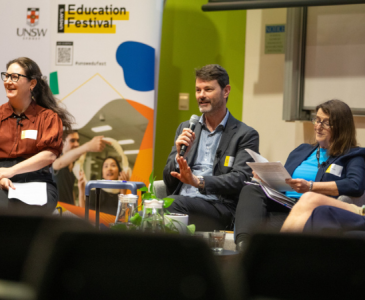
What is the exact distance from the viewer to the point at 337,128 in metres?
2.53

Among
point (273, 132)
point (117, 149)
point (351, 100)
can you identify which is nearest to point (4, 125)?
point (117, 149)

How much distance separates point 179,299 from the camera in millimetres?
515

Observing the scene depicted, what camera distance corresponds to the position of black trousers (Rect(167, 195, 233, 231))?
2498 mm

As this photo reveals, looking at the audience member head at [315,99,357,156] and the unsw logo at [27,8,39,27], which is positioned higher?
the unsw logo at [27,8,39,27]

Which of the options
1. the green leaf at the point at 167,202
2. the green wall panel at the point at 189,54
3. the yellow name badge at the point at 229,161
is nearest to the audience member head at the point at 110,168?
the green wall panel at the point at 189,54

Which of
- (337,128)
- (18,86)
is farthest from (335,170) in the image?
(18,86)

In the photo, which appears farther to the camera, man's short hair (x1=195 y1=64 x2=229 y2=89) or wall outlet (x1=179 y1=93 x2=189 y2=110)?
wall outlet (x1=179 y1=93 x2=189 y2=110)

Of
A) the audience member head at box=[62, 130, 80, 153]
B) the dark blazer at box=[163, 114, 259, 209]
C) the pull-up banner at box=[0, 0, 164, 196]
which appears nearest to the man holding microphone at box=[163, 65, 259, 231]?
the dark blazer at box=[163, 114, 259, 209]

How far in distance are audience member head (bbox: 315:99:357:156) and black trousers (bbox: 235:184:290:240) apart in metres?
0.46

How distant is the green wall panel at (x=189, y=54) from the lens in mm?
3990

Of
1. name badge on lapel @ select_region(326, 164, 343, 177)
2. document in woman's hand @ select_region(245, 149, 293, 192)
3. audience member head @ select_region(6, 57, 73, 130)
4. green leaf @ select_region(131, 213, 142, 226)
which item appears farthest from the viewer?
audience member head @ select_region(6, 57, 73, 130)

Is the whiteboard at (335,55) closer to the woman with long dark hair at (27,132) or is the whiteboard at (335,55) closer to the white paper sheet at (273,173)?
the white paper sheet at (273,173)

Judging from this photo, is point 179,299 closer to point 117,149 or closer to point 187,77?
point 117,149

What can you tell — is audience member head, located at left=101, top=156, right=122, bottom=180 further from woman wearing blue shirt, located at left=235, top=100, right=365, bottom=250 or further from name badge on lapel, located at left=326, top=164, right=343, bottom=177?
name badge on lapel, located at left=326, top=164, right=343, bottom=177
